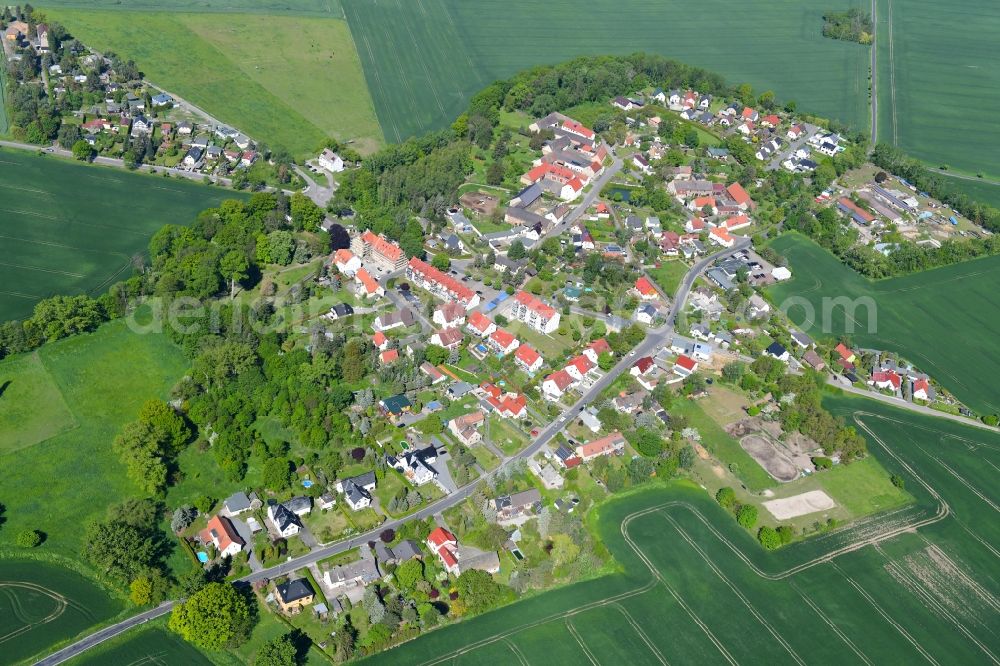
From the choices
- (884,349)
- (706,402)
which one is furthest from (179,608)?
(884,349)

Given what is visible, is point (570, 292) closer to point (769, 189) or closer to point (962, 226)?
point (769, 189)

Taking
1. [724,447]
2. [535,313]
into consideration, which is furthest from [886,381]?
[535,313]

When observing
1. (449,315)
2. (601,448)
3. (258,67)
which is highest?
(258,67)

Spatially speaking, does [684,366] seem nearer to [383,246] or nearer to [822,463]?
[822,463]

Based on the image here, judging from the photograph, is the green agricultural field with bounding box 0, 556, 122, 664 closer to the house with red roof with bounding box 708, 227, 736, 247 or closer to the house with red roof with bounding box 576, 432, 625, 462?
the house with red roof with bounding box 576, 432, 625, 462

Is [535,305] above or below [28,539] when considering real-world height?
above

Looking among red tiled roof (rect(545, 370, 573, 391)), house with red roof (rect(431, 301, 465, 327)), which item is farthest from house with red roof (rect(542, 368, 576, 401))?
house with red roof (rect(431, 301, 465, 327))
